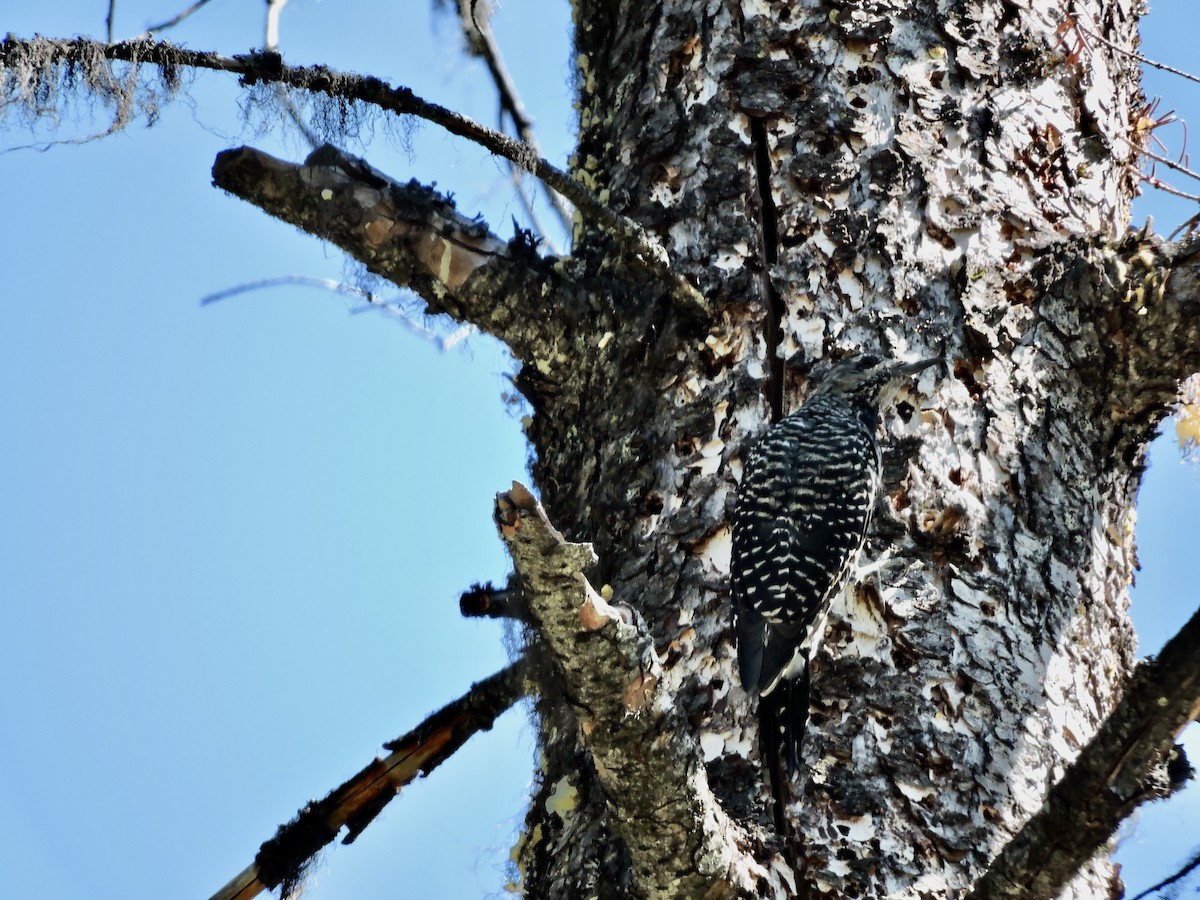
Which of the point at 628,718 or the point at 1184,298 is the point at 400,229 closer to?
the point at 628,718

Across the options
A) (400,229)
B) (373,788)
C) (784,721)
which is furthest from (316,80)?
(784,721)

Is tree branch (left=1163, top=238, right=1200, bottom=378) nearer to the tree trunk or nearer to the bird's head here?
the tree trunk

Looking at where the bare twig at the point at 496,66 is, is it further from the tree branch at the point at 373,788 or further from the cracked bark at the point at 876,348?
the tree branch at the point at 373,788

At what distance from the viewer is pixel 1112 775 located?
Result: 197 cm

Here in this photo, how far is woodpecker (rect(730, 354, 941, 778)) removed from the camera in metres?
2.95

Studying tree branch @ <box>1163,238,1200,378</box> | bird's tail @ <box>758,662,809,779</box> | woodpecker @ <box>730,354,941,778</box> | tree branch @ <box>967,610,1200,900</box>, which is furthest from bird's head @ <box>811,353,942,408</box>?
tree branch @ <box>967,610,1200,900</box>

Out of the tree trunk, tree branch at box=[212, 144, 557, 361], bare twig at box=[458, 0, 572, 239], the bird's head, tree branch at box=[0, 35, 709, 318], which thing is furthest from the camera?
bare twig at box=[458, 0, 572, 239]

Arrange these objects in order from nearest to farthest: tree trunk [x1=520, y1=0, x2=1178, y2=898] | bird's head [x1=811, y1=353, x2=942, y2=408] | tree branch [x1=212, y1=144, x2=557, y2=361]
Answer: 1. tree trunk [x1=520, y1=0, x2=1178, y2=898]
2. tree branch [x1=212, y1=144, x2=557, y2=361]
3. bird's head [x1=811, y1=353, x2=942, y2=408]

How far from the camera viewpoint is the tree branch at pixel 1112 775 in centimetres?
192

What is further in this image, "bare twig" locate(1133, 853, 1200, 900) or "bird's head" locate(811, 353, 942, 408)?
"bird's head" locate(811, 353, 942, 408)

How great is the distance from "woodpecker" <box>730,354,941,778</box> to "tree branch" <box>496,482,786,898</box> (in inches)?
19.2

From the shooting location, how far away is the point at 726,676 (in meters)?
3.11

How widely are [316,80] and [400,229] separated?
393 mm

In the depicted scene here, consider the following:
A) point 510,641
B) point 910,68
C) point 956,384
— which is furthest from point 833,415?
point 510,641
